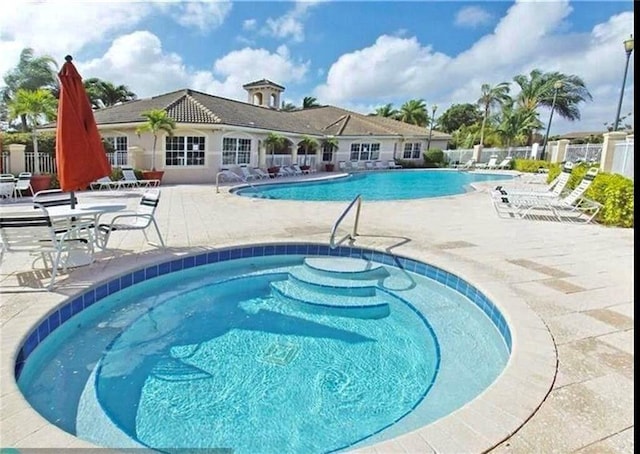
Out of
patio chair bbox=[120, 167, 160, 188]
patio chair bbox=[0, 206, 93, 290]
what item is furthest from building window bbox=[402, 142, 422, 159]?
patio chair bbox=[0, 206, 93, 290]

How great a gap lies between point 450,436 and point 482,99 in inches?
1493

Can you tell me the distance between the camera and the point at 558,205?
10.6m

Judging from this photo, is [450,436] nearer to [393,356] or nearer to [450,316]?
[393,356]

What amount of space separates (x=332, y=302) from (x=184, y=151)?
15708 millimetres

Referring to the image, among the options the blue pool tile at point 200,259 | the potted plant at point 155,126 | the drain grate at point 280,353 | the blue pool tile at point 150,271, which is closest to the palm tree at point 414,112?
the potted plant at point 155,126

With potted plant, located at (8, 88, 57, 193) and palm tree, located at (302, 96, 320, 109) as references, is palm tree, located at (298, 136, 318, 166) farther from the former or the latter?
palm tree, located at (302, 96, 320, 109)

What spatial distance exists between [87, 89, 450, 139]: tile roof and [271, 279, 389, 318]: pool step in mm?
14632

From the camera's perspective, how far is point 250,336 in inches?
177

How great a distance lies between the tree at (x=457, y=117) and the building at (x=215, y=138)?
25.3m

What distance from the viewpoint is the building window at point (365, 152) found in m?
31.6

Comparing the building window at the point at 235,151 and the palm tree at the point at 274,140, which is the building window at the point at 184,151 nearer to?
the building window at the point at 235,151

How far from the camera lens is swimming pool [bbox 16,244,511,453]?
308cm

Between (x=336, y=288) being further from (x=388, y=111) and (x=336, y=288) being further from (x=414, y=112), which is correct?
(x=388, y=111)

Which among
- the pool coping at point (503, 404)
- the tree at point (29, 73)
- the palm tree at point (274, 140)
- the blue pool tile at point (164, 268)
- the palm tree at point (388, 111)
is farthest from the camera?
the palm tree at point (388, 111)
